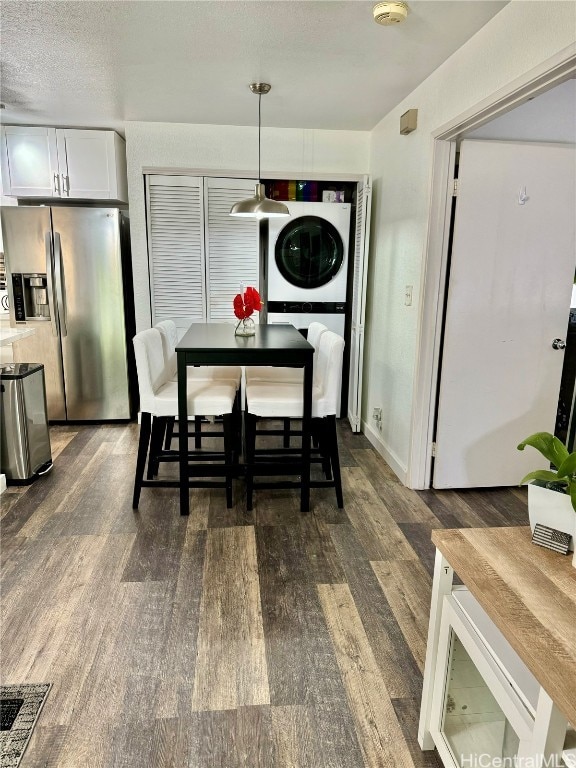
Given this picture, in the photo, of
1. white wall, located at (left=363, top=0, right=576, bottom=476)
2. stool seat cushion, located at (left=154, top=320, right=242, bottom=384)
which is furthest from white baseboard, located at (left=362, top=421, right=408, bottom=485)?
stool seat cushion, located at (left=154, top=320, right=242, bottom=384)

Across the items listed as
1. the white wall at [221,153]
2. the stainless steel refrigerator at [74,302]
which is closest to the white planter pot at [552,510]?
the white wall at [221,153]

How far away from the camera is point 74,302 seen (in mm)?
4082

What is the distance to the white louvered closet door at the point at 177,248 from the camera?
4012 mm

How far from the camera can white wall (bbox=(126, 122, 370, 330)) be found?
13.0ft

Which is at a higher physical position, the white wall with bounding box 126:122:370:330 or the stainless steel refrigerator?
the white wall with bounding box 126:122:370:330

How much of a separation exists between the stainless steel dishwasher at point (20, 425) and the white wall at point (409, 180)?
238 cm

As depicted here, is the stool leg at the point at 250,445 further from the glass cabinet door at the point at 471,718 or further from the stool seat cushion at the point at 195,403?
the glass cabinet door at the point at 471,718

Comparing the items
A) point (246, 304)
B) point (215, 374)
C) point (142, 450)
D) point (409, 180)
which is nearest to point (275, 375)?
point (215, 374)

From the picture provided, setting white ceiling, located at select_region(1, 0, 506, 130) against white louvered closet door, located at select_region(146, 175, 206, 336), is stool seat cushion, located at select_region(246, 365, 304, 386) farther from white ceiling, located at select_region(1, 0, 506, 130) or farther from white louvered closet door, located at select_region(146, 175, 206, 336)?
white ceiling, located at select_region(1, 0, 506, 130)

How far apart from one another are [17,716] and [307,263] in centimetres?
360

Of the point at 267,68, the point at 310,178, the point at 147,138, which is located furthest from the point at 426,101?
the point at 147,138

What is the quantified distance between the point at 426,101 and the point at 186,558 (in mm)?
2852

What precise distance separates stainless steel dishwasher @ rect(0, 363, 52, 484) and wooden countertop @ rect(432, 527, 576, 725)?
2688 millimetres

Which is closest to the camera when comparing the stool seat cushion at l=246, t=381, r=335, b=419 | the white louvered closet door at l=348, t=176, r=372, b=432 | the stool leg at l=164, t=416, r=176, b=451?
the stool seat cushion at l=246, t=381, r=335, b=419
